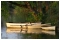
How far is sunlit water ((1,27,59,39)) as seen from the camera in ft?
7.16

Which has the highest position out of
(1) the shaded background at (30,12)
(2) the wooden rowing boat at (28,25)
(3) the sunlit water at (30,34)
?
(1) the shaded background at (30,12)

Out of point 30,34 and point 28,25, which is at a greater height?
point 28,25

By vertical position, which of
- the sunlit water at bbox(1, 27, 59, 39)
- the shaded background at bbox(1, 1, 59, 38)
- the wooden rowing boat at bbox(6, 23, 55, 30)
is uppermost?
the shaded background at bbox(1, 1, 59, 38)

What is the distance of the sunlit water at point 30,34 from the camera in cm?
218

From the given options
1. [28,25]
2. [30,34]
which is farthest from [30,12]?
[30,34]

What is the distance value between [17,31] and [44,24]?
1.39 ft

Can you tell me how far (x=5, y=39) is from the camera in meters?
2.19

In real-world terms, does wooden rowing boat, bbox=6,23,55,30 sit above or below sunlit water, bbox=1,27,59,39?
above

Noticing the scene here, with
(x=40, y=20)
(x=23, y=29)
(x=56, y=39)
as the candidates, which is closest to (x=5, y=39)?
(x=23, y=29)

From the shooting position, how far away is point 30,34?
2.20m

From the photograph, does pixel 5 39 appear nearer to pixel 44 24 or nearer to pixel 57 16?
pixel 44 24

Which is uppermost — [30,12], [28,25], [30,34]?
[30,12]

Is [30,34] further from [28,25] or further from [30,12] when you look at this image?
[30,12]

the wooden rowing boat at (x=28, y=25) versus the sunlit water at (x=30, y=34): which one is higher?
the wooden rowing boat at (x=28, y=25)
